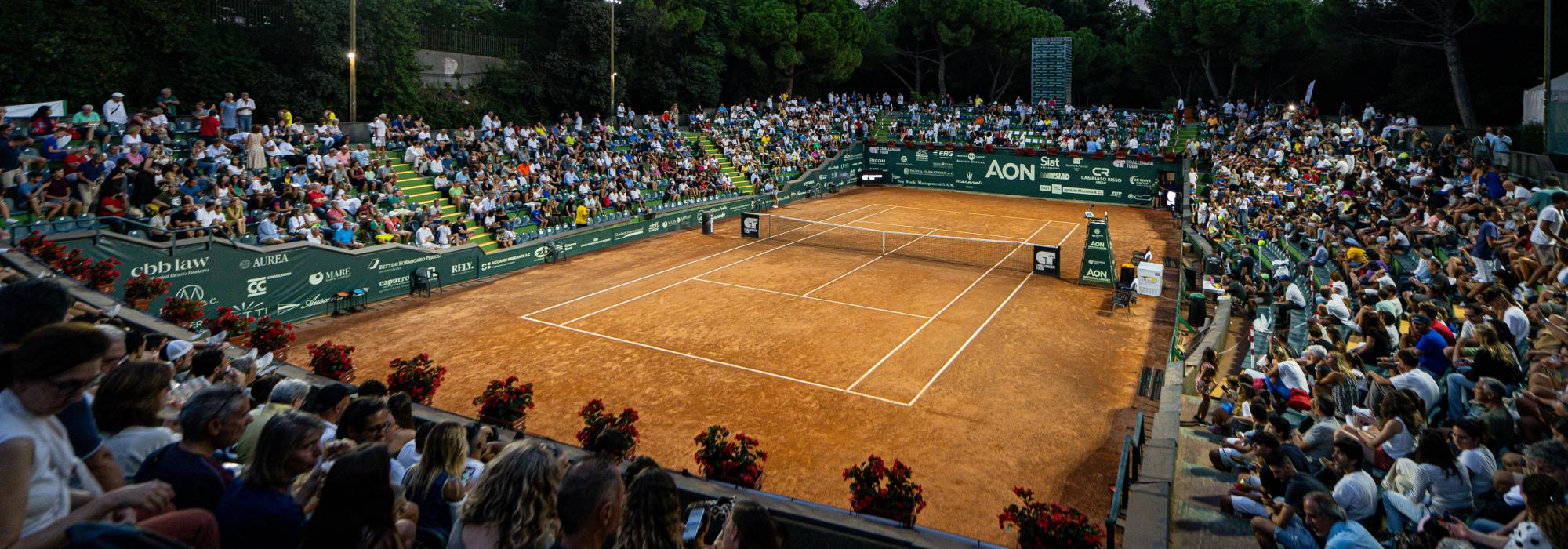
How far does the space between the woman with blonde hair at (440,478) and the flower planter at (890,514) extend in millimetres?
4152

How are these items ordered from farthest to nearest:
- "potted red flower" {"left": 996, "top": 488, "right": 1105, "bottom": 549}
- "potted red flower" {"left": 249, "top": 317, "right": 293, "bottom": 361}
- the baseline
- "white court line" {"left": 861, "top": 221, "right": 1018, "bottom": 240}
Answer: "white court line" {"left": 861, "top": 221, "right": 1018, "bottom": 240} < the baseline < "potted red flower" {"left": 249, "top": 317, "right": 293, "bottom": 361} < "potted red flower" {"left": 996, "top": 488, "right": 1105, "bottom": 549}

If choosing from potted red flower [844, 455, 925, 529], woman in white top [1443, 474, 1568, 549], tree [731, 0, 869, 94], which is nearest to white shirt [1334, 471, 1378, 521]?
woman in white top [1443, 474, 1568, 549]

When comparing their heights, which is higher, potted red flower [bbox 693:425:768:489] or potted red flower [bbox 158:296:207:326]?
potted red flower [bbox 158:296:207:326]

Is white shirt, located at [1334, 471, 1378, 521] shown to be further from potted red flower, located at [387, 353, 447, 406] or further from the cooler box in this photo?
the cooler box

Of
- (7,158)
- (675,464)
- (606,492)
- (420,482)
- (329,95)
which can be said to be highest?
(329,95)

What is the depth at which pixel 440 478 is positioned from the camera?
477 centimetres

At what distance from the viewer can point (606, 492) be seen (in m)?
3.59

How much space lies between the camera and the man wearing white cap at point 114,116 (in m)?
20.1

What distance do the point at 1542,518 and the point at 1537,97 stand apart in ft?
84.5

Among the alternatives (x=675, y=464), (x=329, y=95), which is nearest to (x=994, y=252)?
(x=675, y=464)

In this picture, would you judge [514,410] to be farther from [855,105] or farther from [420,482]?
[855,105]

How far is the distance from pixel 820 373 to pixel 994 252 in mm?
14584

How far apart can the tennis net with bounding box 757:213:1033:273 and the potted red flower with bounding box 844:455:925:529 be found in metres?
19.1

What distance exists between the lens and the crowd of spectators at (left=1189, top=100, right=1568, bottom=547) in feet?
21.5
